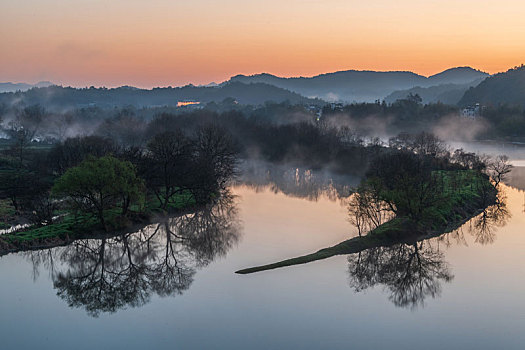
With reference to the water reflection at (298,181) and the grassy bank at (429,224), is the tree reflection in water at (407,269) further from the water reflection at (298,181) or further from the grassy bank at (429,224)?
the water reflection at (298,181)

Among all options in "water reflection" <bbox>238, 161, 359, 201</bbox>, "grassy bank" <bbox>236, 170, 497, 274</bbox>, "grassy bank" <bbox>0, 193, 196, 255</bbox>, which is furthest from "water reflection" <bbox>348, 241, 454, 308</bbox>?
"water reflection" <bbox>238, 161, 359, 201</bbox>

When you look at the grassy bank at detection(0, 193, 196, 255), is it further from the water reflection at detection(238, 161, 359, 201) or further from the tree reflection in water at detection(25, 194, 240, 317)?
the water reflection at detection(238, 161, 359, 201)

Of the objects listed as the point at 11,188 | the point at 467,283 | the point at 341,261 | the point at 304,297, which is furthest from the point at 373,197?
the point at 11,188

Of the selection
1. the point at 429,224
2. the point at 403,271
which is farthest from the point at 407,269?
the point at 429,224

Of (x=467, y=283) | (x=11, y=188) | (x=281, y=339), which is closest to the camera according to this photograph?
(x=281, y=339)

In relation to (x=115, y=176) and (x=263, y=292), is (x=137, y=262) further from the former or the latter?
(x=263, y=292)

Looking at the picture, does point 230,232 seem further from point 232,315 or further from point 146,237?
point 232,315
